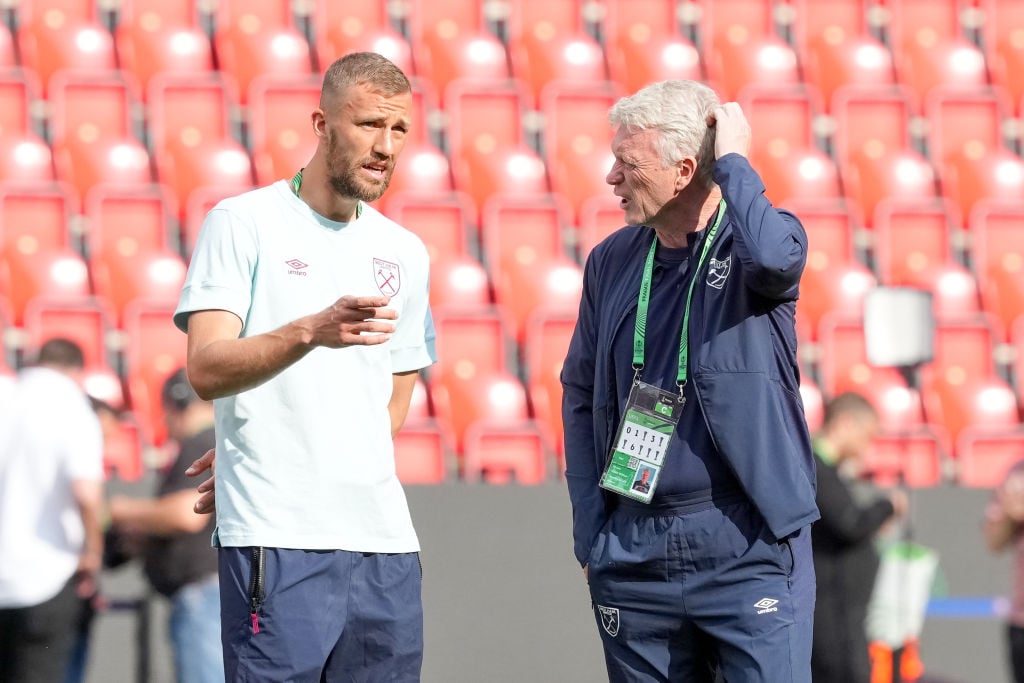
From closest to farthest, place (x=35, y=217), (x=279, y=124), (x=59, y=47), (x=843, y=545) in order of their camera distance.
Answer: (x=843, y=545)
(x=35, y=217)
(x=279, y=124)
(x=59, y=47)

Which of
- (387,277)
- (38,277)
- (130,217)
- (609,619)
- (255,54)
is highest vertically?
(255,54)

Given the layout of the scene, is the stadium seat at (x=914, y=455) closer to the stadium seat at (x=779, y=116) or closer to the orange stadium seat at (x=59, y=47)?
the stadium seat at (x=779, y=116)

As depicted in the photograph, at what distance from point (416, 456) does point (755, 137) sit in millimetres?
3534

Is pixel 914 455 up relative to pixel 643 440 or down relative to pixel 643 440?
down

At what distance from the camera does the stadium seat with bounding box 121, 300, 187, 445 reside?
24.6ft

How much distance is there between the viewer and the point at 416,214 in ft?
27.7

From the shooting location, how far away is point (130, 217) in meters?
8.30

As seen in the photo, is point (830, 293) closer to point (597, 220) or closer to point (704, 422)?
point (597, 220)

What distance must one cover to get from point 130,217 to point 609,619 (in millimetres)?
5699

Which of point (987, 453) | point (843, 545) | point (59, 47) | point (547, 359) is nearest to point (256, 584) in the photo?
point (843, 545)

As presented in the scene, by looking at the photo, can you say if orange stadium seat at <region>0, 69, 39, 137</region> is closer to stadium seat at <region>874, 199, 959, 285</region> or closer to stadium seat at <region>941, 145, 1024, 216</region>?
stadium seat at <region>874, 199, 959, 285</region>

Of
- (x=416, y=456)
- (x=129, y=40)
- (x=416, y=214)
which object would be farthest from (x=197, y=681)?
(x=129, y=40)

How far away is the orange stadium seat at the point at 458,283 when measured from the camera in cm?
823

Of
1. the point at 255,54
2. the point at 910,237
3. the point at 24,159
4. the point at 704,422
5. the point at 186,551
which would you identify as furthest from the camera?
the point at 255,54
